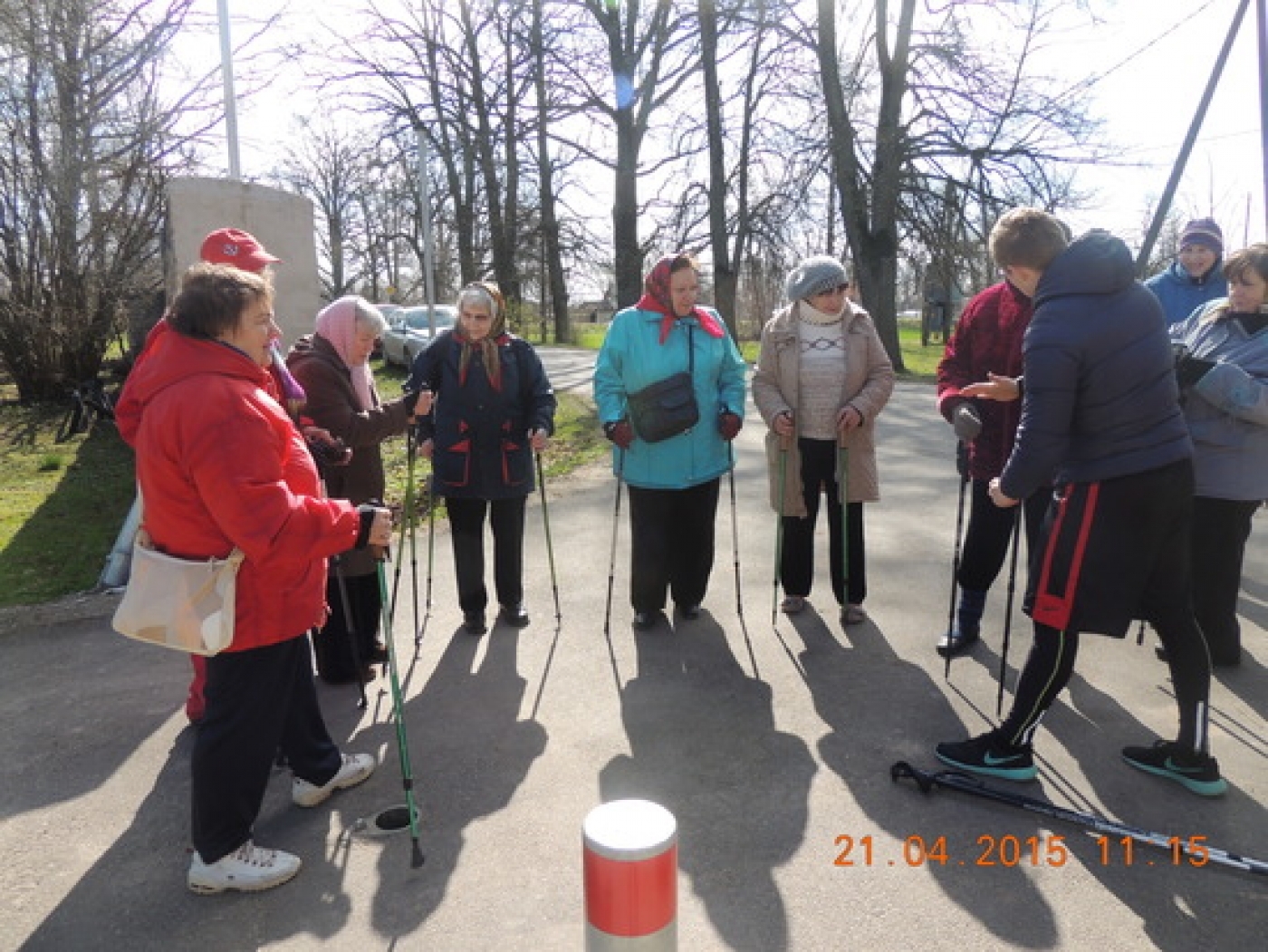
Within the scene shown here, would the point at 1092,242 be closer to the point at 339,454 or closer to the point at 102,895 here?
the point at 339,454

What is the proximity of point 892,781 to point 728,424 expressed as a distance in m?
1.93

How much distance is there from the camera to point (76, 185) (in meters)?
10.1

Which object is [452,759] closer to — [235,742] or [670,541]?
[235,742]

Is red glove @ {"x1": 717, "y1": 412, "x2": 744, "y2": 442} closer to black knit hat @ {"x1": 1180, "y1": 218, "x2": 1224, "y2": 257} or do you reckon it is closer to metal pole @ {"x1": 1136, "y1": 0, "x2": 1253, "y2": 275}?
black knit hat @ {"x1": 1180, "y1": 218, "x2": 1224, "y2": 257}

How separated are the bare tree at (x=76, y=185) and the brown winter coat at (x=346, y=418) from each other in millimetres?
7921

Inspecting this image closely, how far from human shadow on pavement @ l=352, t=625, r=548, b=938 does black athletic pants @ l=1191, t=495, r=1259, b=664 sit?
116 inches

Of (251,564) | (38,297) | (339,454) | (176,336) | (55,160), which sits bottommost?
(251,564)

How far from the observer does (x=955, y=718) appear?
11.8ft

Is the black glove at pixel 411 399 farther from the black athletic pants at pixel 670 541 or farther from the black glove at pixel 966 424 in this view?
the black glove at pixel 966 424

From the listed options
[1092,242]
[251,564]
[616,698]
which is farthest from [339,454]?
[1092,242]

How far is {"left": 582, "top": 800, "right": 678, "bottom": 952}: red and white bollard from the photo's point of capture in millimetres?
1426

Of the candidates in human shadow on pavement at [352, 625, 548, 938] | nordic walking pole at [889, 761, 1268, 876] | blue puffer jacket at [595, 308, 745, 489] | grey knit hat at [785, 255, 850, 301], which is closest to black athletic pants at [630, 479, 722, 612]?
blue puffer jacket at [595, 308, 745, 489]

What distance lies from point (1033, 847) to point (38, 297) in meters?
12.1

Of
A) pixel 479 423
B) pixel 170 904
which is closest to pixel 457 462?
pixel 479 423
